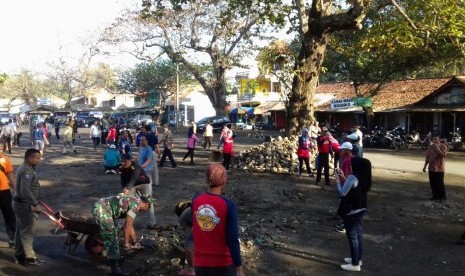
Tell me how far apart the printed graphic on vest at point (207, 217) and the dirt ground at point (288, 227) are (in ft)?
9.07

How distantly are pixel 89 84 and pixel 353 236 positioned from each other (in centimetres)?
7544

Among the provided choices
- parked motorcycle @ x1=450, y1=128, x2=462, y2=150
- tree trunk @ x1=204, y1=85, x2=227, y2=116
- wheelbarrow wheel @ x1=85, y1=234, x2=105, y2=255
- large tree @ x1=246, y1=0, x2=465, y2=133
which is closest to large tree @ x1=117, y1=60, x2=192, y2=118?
tree trunk @ x1=204, y1=85, x2=227, y2=116

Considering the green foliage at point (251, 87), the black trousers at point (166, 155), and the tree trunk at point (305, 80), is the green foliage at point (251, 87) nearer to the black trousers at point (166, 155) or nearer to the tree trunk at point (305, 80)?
the tree trunk at point (305, 80)

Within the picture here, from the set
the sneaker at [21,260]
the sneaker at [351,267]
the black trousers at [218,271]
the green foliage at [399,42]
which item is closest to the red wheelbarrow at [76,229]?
the sneaker at [21,260]

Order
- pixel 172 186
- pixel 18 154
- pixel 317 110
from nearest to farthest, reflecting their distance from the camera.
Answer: pixel 172 186 < pixel 18 154 < pixel 317 110

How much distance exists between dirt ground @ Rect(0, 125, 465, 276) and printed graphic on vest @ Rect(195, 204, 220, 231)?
276 cm

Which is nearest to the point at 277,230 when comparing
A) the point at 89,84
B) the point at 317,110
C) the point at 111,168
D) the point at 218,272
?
the point at 218,272

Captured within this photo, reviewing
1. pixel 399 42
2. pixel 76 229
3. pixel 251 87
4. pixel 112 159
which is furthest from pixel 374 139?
pixel 251 87

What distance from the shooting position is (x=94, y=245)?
675cm

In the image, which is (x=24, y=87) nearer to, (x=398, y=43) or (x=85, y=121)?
(x=85, y=121)

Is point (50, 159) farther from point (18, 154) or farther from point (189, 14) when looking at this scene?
point (189, 14)

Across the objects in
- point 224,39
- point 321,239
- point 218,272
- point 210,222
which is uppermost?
point 224,39

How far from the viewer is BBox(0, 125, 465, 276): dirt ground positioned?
252 inches

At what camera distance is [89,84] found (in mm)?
76312
